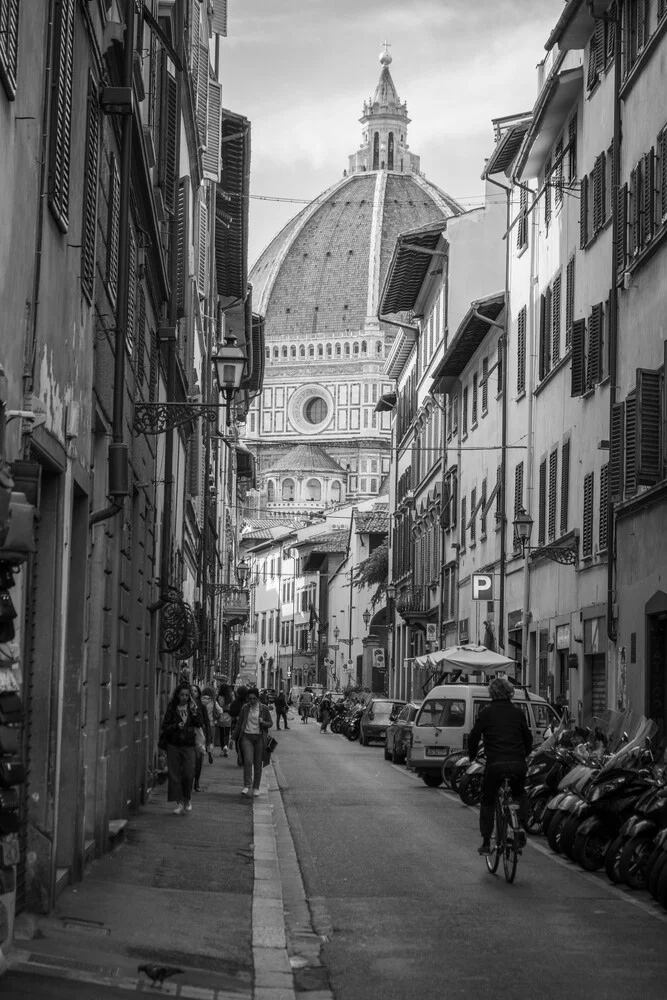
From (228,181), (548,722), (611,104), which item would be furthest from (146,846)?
(228,181)

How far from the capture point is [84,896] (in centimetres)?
1131

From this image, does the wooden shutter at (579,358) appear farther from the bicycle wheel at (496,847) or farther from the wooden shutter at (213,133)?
the bicycle wheel at (496,847)

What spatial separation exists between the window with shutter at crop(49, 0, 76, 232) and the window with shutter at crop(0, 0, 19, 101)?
1447 mm

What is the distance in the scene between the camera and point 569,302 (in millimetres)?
30703

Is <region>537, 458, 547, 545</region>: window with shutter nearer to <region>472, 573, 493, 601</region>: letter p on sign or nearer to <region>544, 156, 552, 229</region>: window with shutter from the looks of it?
<region>472, 573, 493, 601</region>: letter p on sign

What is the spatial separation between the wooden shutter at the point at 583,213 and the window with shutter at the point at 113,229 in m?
15.4

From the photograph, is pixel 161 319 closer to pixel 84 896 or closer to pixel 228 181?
pixel 84 896

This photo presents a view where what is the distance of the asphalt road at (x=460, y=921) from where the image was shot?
935 cm

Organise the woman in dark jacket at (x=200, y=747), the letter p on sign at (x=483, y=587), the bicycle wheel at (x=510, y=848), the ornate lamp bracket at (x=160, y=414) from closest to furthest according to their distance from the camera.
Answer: the bicycle wheel at (x=510, y=848) < the ornate lamp bracket at (x=160, y=414) < the woman in dark jacket at (x=200, y=747) < the letter p on sign at (x=483, y=587)

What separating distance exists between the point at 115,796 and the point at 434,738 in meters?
12.3

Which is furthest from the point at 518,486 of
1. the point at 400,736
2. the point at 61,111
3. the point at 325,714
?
the point at 61,111

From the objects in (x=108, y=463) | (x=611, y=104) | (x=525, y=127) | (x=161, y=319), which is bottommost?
(x=108, y=463)

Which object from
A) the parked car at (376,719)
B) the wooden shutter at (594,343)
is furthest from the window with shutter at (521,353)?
the parked car at (376,719)

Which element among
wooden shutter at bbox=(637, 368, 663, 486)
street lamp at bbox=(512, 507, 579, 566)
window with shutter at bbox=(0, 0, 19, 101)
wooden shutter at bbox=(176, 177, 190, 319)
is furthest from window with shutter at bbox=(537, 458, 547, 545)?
window with shutter at bbox=(0, 0, 19, 101)
